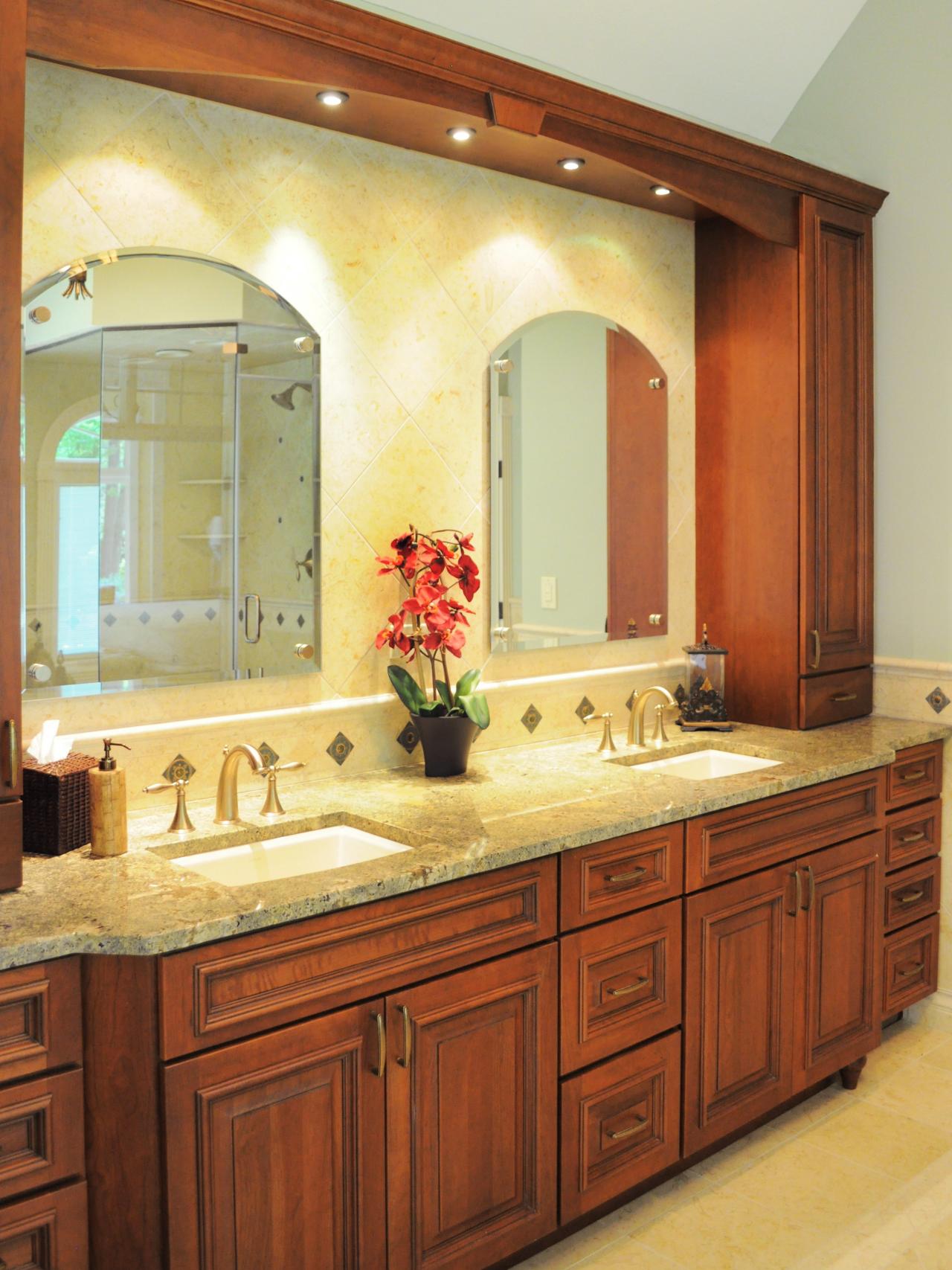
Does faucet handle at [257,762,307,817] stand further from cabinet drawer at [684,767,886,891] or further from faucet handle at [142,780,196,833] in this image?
cabinet drawer at [684,767,886,891]

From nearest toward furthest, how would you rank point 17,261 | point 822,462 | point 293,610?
point 17,261
point 293,610
point 822,462

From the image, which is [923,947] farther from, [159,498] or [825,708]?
[159,498]

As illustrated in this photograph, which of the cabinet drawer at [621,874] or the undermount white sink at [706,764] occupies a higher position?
the undermount white sink at [706,764]

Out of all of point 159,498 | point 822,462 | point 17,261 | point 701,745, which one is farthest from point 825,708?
point 17,261

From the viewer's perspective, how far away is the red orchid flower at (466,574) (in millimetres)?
2607

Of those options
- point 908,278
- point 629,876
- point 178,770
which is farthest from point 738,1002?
point 908,278

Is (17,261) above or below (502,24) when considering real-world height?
below

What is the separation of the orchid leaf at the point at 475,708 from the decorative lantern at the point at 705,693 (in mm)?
817

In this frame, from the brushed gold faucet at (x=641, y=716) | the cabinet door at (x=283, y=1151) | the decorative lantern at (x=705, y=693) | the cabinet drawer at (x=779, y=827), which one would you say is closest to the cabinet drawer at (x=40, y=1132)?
the cabinet door at (x=283, y=1151)

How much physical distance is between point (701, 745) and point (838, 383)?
1140mm

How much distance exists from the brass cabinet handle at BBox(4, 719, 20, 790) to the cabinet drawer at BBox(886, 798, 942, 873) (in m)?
2.21

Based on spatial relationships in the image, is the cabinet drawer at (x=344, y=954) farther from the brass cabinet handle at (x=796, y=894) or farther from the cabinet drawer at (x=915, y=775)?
the cabinet drawer at (x=915, y=775)

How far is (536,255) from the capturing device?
2916mm

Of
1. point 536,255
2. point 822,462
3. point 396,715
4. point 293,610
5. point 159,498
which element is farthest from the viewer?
point 822,462
